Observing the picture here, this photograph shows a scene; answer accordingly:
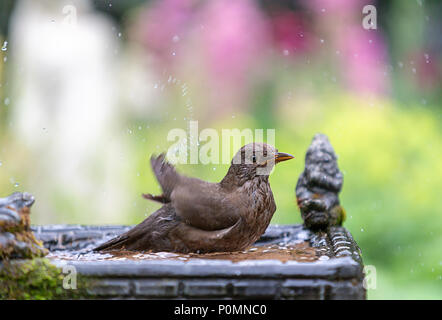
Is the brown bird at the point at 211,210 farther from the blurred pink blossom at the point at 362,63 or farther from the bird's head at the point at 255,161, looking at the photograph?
the blurred pink blossom at the point at 362,63

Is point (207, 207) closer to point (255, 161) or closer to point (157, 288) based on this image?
point (255, 161)

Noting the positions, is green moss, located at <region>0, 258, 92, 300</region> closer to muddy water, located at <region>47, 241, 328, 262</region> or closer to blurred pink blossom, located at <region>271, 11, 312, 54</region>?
muddy water, located at <region>47, 241, 328, 262</region>

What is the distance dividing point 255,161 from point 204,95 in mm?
2686

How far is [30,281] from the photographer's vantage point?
8.06 feet

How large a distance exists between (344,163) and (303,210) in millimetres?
1941

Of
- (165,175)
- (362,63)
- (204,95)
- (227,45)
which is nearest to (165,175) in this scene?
(165,175)

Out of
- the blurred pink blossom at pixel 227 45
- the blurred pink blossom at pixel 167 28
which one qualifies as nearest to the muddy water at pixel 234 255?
the blurred pink blossom at pixel 227 45

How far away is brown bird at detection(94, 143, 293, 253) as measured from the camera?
2824 mm

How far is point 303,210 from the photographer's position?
3488 mm

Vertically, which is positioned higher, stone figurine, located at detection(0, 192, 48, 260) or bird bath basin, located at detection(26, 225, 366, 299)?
stone figurine, located at detection(0, 192, 48, 260)

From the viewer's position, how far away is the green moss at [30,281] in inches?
96.3

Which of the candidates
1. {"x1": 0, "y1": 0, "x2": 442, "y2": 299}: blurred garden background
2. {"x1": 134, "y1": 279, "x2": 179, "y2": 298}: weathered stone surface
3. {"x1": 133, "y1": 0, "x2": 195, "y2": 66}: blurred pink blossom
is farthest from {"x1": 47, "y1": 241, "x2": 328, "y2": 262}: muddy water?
{"x1": 133, "y1": 0, "x2": 195, "y2": 66}: blurred pink blossom

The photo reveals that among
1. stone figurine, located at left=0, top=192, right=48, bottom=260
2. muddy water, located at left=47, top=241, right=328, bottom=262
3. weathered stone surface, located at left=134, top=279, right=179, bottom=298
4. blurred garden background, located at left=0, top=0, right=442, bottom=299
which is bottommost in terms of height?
weathered stone surface, located at left=134, top=279, right=179, bottom=298
